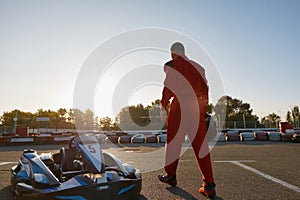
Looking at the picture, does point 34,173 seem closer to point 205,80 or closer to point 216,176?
point 205,80

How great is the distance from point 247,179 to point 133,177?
6.69 ft

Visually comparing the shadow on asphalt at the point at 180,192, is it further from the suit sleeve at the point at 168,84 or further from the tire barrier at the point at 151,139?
the tire barrier at the point at 151,139

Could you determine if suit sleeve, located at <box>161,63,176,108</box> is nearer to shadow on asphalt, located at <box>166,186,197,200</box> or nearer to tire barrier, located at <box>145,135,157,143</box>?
shadow on asphalt, located at <box>166,186,197,200</box>

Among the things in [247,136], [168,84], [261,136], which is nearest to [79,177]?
[168,84]

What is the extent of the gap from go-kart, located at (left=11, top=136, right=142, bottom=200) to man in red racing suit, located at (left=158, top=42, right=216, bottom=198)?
2.50 feet

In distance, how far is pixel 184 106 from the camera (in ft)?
12.8

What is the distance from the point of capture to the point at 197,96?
390 centimetres

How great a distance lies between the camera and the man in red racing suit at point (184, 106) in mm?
3781

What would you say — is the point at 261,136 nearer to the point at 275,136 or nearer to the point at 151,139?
the point at 275,136

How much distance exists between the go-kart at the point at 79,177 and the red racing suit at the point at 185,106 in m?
0.80

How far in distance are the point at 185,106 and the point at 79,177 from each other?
167 centimetres

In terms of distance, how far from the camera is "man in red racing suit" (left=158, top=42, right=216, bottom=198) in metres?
3.78

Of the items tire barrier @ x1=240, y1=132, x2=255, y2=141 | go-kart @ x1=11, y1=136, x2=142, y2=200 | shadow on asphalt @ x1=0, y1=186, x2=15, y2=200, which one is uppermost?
tire barrier @ x1=240, y1=132, x2=255, y2=141

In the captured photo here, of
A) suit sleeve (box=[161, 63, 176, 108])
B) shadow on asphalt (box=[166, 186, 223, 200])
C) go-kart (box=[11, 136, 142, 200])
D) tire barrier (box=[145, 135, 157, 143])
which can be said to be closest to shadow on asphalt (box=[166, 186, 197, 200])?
shadow on asphalt (box=[166, 186, 223, 200])
